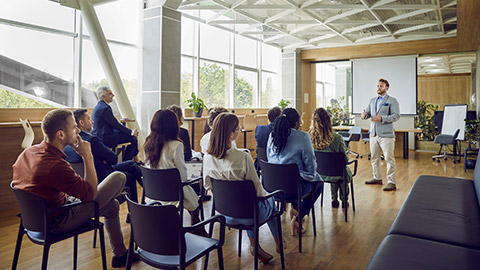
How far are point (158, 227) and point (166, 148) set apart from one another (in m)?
1.23

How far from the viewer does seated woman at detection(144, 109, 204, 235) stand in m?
2.82

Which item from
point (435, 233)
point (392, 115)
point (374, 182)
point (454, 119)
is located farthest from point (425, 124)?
point (435, 233)

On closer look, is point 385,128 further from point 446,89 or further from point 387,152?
point 446,89

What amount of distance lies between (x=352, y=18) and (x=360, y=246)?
8.36m

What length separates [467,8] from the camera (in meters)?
3.19

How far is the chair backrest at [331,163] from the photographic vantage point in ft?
11.9

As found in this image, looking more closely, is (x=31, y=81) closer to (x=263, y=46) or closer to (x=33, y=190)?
(x=33, y=190)

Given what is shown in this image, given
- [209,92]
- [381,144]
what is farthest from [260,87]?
[381,144]

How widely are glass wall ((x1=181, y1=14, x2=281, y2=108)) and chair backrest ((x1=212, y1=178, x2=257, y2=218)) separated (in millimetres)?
6551

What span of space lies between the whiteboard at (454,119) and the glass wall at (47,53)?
27.6 feet

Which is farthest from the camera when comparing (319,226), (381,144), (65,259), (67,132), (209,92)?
(209,92)

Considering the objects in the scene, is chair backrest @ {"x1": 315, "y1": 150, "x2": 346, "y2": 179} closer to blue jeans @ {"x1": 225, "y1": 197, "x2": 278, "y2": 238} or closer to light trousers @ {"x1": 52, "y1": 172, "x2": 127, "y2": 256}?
blue jeans @ {"x1": 225, "y1": 197, "x2": 278, "y2": 238}

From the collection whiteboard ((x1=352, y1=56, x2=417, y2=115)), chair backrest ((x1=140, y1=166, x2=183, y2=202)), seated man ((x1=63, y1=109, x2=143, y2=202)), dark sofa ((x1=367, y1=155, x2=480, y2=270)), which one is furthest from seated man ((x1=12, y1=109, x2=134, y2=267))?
whiteboard ((x1=352, y1=56, x2=417, y2=115))

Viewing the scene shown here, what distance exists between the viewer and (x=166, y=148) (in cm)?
285
